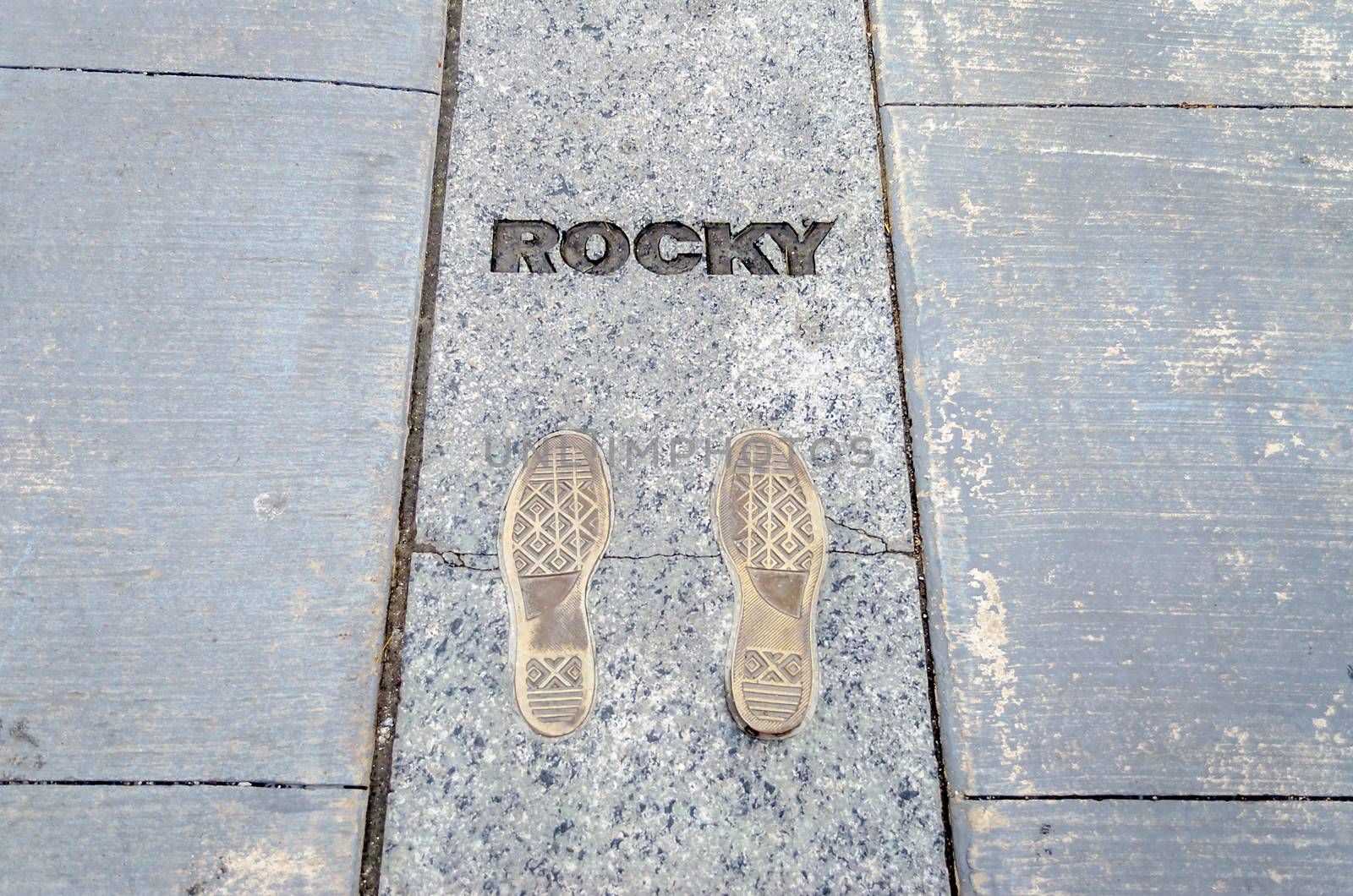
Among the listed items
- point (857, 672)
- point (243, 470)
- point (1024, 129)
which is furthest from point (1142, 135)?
point (243, 470)

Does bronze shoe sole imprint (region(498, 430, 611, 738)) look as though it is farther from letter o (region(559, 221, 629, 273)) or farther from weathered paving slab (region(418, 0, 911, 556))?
letter o (region(559, 221, 629, 273))

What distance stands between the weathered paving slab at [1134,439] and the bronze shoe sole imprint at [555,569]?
79cm

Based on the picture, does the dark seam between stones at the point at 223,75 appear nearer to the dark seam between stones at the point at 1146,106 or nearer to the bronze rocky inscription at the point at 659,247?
the bronze rocky inscription at the point at 659,247

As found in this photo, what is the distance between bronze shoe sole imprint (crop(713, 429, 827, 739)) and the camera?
1.86 m

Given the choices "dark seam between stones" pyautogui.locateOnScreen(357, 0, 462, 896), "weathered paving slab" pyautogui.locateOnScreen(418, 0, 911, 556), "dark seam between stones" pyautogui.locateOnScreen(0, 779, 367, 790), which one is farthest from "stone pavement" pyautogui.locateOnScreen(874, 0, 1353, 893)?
"dark seam between stones" pyautogui.locateOnScreen(0, 779, 367, 790)

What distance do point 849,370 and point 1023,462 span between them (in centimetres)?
48

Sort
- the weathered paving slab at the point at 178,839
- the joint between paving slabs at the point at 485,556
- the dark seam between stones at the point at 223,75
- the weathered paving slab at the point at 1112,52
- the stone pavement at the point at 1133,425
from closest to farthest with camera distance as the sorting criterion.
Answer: the weathered paving slab at the point at 178,839
the stone pavement at the point at 1133,425
the joint between paving slabs at the point at 485,556
the dark seam between stones at the point at 223,75
the weathered paving slab at the point at 1112,52

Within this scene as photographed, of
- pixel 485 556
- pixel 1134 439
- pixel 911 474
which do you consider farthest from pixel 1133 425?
pixel 485 556

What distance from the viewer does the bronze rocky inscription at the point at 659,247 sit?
2.25 metres

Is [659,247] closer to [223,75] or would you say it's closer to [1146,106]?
[223,75]

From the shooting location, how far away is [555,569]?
1959 millimetres

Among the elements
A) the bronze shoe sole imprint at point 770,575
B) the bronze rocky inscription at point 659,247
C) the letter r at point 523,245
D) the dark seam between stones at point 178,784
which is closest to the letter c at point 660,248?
the bronze rocky inscription at point 659,247

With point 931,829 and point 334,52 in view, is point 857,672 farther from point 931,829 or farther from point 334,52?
point 334,52

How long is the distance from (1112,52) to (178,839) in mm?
3150
